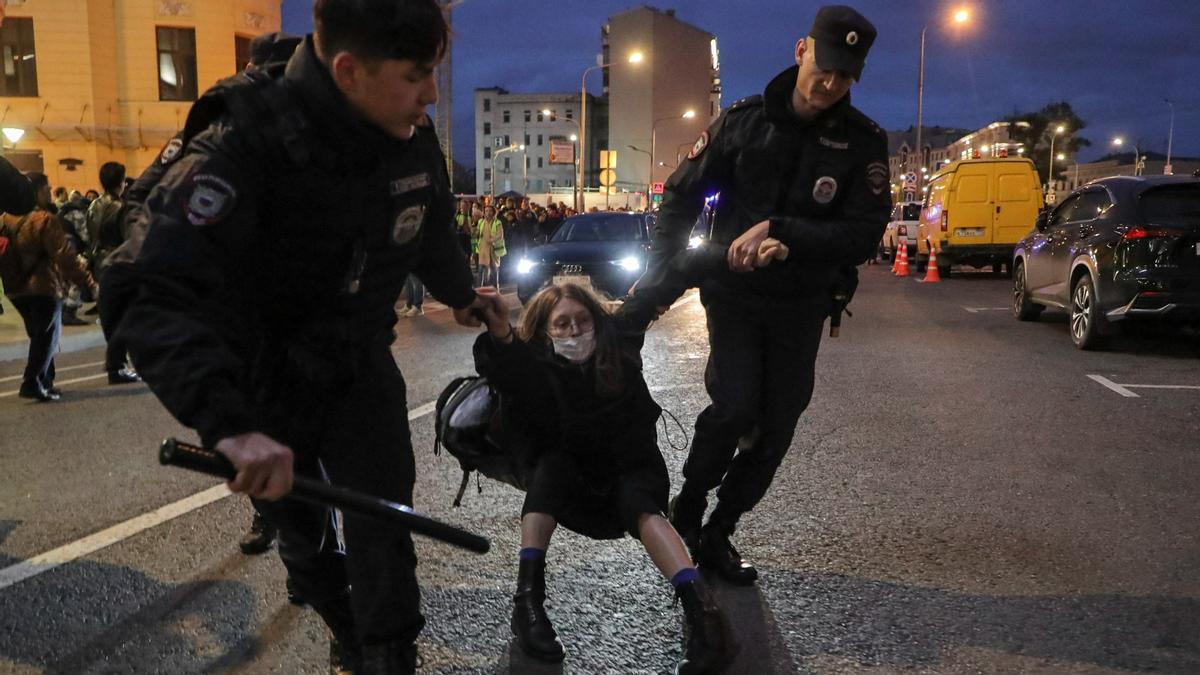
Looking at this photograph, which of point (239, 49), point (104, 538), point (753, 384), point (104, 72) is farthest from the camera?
point (239, 49)

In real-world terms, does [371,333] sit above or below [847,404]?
above

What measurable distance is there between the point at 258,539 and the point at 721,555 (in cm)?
182

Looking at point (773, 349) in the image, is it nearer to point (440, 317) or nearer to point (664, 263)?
point (664, 263)

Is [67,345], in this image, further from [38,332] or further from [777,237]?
A: [777,237]

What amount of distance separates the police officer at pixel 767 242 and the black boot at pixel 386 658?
4.60 feet

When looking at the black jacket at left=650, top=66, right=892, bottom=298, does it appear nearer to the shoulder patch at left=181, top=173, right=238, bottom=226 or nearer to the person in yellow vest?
the shoulder patch at left=181, top=173, right=238, bottom=226

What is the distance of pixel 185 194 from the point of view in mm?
1862

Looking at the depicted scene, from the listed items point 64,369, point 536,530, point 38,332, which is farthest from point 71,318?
point 536,530

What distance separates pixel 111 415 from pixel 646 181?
3740 inches

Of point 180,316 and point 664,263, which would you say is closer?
point 180,316

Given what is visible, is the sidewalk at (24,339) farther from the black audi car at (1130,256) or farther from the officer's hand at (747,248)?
the black audi car at (1130,256)

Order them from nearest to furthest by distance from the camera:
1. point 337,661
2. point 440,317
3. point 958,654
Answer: point 337,661 < point 958,654 < point 440,317

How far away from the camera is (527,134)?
116m

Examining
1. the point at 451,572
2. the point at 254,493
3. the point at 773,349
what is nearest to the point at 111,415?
the point at 451,572
